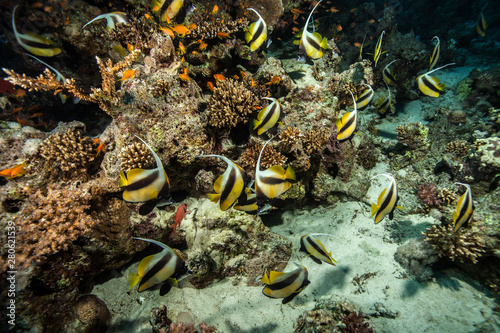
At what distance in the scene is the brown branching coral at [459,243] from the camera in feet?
9.49

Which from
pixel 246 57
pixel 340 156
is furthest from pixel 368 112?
pixel 246 57

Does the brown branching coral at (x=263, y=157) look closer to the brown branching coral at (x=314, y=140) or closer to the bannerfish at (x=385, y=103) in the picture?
the brown branching coral at (x=314, y=140)

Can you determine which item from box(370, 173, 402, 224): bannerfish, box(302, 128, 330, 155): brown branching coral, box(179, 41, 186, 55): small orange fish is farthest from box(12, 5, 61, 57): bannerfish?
box(370, 173, 402, 224): bannerfish

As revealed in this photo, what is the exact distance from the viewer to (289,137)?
3.55 metres

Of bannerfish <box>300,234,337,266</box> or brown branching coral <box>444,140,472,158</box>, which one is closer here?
bannerfish <box>300,234,337,266</box>

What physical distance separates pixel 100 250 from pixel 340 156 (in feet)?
16.0

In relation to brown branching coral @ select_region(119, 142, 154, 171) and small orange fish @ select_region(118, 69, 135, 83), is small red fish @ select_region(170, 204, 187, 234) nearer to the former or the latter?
brown branching coral @ select_region(119, 142, 154, 171)

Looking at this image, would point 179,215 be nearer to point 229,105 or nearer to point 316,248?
point 229,105

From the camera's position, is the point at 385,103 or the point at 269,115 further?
the point at 385,103

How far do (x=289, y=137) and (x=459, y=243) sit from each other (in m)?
3.12

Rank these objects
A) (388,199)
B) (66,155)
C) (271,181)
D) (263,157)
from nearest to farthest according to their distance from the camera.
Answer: (271,181) < (388,199) < (66,155) < (263,157)

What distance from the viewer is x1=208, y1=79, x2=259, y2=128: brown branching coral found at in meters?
3.32

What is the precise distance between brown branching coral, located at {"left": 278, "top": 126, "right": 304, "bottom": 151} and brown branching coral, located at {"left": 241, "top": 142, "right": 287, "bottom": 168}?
9.1 inches

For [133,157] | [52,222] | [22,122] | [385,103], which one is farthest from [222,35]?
[22,122]
